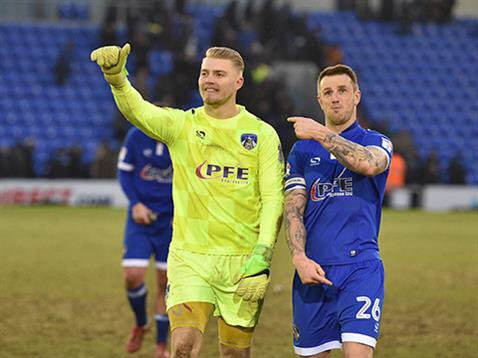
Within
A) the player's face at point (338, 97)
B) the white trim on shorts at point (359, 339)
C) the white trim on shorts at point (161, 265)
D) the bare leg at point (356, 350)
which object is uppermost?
the player's face at point (338, 97)

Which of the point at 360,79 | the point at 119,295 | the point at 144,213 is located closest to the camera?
the point at 144,213

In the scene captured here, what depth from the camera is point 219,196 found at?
599 centimetres

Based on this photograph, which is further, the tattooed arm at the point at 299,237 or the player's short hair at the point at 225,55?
the player's short hair at the point at 225,55

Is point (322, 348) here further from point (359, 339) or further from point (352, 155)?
point (352, 155)

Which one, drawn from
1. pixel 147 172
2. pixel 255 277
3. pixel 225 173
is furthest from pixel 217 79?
pixel 147 172

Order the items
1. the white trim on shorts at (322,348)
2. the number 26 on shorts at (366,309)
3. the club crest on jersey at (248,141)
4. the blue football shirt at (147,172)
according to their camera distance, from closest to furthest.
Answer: the number 26 on shorts at (366,309) < the white trim on shorts at (322,348) < the club crest on jersey at (248,141) < the blue football shirt at (147,172)

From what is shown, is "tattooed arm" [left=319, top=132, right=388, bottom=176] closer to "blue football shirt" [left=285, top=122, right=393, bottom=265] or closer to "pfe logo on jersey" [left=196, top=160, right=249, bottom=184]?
"blue football shirt" [left=285, top=122, right=393, bottom=265]

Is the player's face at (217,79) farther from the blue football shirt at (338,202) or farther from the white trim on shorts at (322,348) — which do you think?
the white trim on shorts at (322,348)

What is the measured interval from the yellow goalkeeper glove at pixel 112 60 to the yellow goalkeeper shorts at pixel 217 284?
120 centimetres

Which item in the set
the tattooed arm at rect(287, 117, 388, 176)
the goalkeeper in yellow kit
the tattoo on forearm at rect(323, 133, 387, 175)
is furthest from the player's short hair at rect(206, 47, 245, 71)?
the tattoo on forearm at rect(323, 133, 387, 175)

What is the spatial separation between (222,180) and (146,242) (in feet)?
10.6

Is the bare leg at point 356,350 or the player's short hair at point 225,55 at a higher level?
the player's short hair at point 225,55

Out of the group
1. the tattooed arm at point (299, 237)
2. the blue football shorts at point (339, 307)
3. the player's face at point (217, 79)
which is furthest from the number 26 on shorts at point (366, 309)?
the player's face at point (217, 79)

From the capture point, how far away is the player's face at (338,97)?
5.75m
